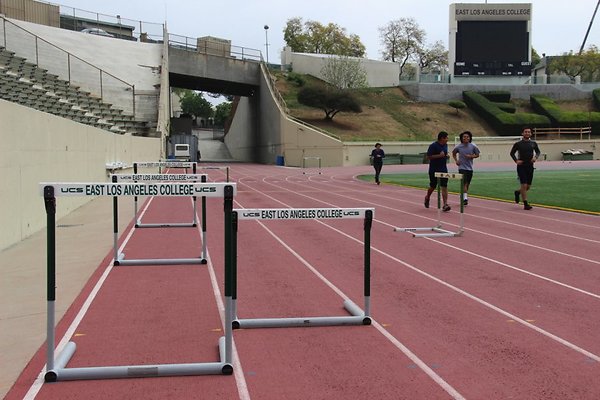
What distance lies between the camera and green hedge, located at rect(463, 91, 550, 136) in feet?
206

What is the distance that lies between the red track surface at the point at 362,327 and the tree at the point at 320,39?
96006 mm

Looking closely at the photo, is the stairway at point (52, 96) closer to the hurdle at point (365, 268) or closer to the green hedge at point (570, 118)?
the hurdle at point (365, 268)

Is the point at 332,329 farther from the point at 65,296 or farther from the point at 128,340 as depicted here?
the point at 65,296

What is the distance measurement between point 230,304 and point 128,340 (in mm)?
1252

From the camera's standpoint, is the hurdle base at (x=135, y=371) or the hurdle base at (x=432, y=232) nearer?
the hurdle base at (x=135, y=371)

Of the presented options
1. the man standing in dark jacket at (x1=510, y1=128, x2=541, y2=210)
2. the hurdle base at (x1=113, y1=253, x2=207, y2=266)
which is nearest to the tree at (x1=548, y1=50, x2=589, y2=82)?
the man standing in dark jacket at (x1=510, y1=128, x2=541, y2=210)

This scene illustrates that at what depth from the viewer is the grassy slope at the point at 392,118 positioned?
6022cm

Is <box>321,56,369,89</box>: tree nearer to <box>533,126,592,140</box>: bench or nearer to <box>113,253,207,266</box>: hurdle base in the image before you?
<box>533,126,592,140</box>: bench

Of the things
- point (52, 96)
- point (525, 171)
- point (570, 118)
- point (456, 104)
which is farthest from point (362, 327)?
point (456, 104)

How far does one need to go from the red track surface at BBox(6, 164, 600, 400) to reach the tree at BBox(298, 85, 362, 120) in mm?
50640

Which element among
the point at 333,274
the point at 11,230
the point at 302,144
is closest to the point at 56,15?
the point at 302,144

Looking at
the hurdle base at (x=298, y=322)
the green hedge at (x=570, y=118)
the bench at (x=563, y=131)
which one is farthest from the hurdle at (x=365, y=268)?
the green hedge at (x=570, y=118)

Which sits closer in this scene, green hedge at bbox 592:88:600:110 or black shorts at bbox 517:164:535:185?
black shorts at bbox 517:164:535:185

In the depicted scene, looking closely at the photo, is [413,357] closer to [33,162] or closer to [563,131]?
[33,162]
